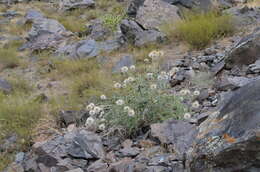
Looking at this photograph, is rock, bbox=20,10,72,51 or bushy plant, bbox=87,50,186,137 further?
rock, bbox=20,10,72,51

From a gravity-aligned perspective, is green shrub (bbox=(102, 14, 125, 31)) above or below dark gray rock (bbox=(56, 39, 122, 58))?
above

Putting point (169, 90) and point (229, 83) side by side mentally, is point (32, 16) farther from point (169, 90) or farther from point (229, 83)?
point (229, 83)

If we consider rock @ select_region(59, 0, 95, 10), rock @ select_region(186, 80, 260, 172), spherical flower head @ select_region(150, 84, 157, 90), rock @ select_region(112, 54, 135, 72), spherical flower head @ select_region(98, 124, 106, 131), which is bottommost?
rock @ select_region(59, 0, 95, 10)

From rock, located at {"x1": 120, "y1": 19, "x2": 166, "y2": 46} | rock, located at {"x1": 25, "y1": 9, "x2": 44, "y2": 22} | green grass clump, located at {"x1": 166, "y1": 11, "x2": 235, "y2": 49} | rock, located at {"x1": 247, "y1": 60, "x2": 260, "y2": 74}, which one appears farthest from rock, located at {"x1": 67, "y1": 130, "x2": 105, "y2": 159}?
rock, located at {"x1": 25, "y1": 9, "x2": 44, "y2": 22}

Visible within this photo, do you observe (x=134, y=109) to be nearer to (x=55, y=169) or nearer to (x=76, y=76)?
(x=55, y=169)

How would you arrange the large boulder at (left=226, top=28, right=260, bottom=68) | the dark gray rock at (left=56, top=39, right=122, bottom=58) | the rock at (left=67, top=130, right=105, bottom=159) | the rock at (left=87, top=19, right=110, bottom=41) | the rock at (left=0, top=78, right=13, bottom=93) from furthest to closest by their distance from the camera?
the rock at (left=87, top=19, right=110, bottom=41)
the dark gray rock at (left=56, top=39, right=122, bottom=58)
the rock at (left=0, top=78, right=13, bottom=93)
the large boulder at (left=226, top=28, right=260, bottom=68)
the rock at (left=67, top=130, right=105, bottom=159)

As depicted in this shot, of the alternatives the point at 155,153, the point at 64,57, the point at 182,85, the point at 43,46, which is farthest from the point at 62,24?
the point at 155,153

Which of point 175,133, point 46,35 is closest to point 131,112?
point 175,133

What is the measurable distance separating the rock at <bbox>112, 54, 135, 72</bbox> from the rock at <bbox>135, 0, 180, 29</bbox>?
1297 mm

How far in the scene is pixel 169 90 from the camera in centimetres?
463

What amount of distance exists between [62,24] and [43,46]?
5.88 feet

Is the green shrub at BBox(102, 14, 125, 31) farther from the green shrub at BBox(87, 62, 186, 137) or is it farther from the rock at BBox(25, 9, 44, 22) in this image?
the green shrub at BBox(87, 62, 186, 137)

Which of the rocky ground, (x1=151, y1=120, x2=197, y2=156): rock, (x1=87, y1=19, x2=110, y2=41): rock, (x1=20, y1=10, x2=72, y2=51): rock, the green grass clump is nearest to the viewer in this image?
the rocky ground

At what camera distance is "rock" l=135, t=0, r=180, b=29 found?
7.63 m
